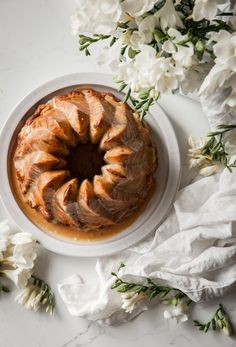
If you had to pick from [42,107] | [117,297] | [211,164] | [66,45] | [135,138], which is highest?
[66,45]

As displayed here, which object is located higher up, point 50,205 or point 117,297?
point 50,205

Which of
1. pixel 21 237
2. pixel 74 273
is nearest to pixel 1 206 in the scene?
pixel 21 237

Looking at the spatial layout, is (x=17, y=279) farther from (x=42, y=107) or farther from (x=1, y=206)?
(x=42, y=107)

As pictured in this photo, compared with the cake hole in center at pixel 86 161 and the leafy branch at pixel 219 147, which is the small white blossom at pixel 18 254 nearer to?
the cake hole in center at pixel 86 161

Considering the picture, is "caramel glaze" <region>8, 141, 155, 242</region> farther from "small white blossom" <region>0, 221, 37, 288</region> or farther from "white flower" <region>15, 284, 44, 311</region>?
"white flower" <region>15, 284, 44, 311</region>

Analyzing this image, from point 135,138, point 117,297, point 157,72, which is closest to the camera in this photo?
point 157,72

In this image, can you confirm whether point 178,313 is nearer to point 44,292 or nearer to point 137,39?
point 44,292

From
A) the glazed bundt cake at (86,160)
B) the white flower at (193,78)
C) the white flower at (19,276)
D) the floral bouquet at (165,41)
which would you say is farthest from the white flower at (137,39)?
the white flower at (19,276)
